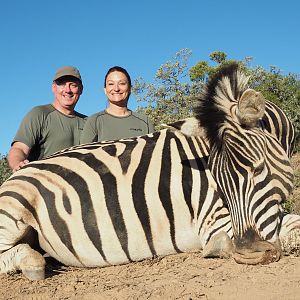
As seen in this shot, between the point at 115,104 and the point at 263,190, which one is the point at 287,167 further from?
the point at 115,104

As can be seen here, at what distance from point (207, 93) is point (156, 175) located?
2.34ft

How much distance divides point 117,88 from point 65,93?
0.67 metres

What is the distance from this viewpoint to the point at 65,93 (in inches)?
206

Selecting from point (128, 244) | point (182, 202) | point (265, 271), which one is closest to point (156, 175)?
point (182, 202)

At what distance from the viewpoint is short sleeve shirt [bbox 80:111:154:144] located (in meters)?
4.80

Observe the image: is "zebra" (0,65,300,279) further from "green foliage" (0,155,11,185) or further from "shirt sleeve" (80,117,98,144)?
"green foliage" (0,155,11,185)

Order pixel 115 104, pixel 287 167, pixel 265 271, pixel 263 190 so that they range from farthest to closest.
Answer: pixel 115 104 < pixel 287 167 < pixel 263 190 < pixel 265 271

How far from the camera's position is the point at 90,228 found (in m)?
3.29

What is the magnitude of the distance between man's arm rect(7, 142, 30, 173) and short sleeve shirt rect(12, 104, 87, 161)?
5 centimetres

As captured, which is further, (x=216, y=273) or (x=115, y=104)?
(x=115, y=104)

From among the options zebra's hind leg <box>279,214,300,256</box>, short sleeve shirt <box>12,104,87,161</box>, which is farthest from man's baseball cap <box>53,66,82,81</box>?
zebra's hind leg <box>279,214,300,256</box>

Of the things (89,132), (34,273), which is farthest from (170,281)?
(89,132)

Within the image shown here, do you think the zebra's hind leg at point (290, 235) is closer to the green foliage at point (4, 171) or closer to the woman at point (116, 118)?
the woman at point (116, 118)

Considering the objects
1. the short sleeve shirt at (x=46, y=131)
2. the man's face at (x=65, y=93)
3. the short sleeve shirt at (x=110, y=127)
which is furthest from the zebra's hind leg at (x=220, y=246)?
the man's face at (x=65, y=93)
